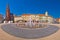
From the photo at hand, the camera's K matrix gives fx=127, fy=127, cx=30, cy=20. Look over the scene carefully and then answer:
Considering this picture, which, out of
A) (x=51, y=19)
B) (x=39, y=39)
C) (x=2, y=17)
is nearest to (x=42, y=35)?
(x=39, y=39)

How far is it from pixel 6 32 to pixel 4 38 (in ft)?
0.96

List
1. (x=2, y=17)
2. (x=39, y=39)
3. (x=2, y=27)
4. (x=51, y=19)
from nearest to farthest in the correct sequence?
1. (x=39, y=39)
2. (x=2, y=27)
3. (x=51, y=19)
4. (x=2, y=17)

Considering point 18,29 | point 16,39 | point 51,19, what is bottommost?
point 16,39

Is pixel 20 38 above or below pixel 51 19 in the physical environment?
below

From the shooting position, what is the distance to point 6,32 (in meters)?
5.98

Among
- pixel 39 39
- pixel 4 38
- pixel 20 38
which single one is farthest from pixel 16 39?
pixel 39 39

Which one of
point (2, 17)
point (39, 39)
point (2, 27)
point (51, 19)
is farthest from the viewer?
point (2, 17)

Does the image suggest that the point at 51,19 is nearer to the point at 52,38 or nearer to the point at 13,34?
the point at 52,38

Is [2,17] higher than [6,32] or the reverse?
higher

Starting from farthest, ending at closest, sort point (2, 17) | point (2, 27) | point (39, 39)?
1. point (2, 17)
2. point (2, 27)
3. point (39, 39)

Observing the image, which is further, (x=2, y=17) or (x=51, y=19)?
(x=2, y=17)

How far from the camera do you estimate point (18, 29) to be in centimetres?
581

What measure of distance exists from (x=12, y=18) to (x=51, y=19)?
112 inches

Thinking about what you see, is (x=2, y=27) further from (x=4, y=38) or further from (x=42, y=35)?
(x=42, y=35)
